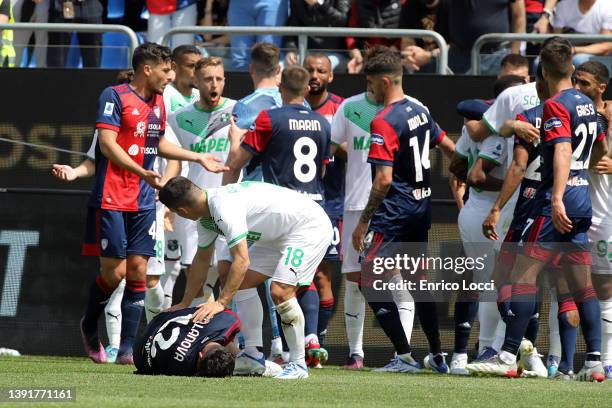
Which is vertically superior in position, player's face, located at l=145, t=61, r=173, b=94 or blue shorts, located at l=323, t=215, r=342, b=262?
player's face, located at l=145, t=61, r=173, b=94

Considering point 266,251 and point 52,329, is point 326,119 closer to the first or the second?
point 266,251

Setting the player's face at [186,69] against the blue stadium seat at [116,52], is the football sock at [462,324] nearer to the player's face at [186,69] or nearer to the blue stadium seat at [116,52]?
the player's face at [186,69]

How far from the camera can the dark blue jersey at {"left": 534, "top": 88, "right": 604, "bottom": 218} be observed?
915 cm

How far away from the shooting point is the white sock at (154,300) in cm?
1141

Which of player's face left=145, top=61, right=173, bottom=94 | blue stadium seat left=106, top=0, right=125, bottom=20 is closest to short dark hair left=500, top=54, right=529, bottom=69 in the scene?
player's face left=145, top=61, right=173, bottom=94

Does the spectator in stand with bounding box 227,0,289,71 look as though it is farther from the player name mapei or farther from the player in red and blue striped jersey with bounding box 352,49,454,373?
the player name mapei

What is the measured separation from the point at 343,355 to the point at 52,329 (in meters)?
2.84

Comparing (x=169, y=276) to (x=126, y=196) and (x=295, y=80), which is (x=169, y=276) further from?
(x=295, y=80)

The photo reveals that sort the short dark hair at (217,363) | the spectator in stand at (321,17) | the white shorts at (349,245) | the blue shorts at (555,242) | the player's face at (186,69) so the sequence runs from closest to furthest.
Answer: the short dark hair at (217,363) → the blue shorts at (555,242) → the white shorts at (349,245) → the player's face at (186,69) → the spectator in stand at (321,17)

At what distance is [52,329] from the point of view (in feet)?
39.3

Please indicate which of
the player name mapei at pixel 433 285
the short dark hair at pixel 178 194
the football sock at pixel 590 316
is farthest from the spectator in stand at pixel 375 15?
the short dark hair at pixel 178 194

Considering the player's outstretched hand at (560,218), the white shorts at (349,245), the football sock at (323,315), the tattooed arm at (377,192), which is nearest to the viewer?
the player's outstretched hand at (560,218)

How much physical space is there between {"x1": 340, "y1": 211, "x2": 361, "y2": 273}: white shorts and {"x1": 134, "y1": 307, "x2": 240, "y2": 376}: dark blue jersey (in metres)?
2.25

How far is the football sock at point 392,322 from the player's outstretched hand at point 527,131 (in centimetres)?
179
